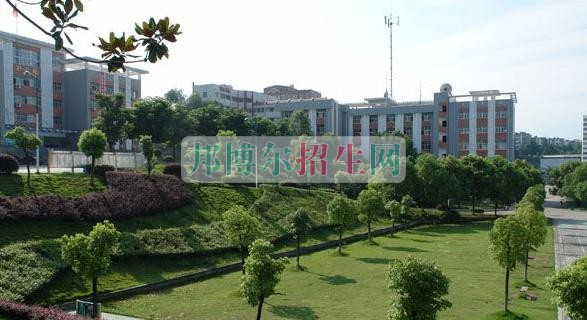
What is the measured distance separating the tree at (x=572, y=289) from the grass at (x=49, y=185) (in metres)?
16.5

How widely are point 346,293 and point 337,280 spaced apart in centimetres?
167

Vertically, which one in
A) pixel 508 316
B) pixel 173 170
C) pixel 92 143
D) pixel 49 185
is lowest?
pixel 508 316

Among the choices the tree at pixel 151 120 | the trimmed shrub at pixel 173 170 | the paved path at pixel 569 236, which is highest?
the tree at pixel 151 120

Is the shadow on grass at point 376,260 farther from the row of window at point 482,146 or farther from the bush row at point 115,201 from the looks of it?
the row of window at point 482,146

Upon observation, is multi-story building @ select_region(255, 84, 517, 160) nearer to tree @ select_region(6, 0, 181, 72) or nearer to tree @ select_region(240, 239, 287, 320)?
tree @ select_region(240, 239, 287, 320)

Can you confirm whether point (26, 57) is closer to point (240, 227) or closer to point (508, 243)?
point (240, 227)

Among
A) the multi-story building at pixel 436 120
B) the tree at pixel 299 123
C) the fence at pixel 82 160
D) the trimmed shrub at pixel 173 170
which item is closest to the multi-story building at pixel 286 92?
the multi-story building at pixel 436 120

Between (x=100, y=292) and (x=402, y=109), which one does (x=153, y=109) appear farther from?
(x=402, y=109)

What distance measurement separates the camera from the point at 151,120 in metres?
30.3

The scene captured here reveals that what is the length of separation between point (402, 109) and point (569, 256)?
34176mm

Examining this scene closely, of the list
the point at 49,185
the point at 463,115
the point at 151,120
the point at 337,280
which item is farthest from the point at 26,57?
the point at 463,115

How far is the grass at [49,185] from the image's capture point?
18.3 meters

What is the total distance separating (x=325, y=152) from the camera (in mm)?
32844

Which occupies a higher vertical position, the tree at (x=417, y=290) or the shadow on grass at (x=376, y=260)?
the tree at (x=417, y=290)
